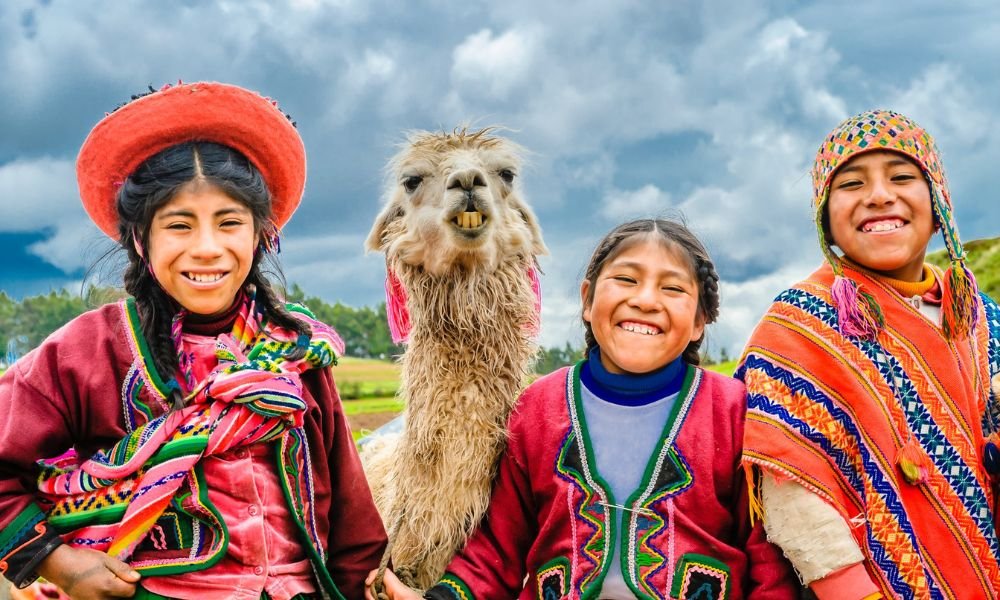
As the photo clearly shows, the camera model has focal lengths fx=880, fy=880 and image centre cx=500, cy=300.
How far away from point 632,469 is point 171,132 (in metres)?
1.77

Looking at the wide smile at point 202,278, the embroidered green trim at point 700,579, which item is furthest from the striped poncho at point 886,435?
the wide smile at point 202,278

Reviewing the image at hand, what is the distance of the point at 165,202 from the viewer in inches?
104

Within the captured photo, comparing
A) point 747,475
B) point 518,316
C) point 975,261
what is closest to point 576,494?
point 747,475

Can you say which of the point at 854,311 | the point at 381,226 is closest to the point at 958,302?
the point at 854,311

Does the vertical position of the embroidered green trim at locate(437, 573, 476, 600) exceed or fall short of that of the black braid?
it falls short

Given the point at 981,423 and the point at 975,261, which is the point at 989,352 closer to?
the point at 981,423

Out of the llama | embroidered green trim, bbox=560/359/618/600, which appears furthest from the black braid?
the llama

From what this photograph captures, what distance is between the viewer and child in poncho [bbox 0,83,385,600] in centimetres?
247

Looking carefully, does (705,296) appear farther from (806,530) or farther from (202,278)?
(202,278)

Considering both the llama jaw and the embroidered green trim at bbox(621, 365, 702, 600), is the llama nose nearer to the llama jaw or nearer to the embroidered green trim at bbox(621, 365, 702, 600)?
the llama jaw

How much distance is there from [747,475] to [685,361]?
51 centimetres

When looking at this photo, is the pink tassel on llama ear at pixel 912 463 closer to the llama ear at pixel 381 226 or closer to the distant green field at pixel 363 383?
the llama ear at pixel 381 226

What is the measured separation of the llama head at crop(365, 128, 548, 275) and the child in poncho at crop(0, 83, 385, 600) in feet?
1.87

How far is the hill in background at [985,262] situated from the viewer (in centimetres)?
1588
